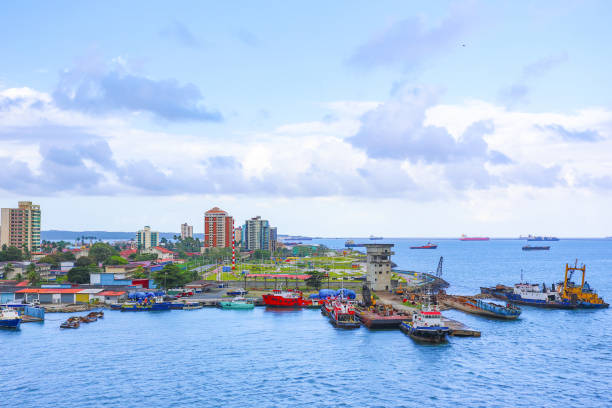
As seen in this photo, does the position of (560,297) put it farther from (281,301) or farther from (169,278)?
(169,278)

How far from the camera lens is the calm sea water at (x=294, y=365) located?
4791cm

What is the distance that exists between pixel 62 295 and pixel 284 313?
153 ft

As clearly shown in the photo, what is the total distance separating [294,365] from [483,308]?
49.3 meters

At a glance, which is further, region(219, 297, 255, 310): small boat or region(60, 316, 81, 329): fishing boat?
region(219, 297, 255, 310): small boat

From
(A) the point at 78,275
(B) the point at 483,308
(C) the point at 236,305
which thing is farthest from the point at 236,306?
(A) the point at 78,275

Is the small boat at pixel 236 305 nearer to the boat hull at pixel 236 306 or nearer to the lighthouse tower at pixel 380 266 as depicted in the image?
the boat hull at pixel 236 306

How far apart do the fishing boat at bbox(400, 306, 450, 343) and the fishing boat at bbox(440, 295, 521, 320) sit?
20143 millimetres

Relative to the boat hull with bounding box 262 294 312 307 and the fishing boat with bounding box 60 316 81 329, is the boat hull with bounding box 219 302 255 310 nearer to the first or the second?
the boat hull with bounding box 262 294 312 307

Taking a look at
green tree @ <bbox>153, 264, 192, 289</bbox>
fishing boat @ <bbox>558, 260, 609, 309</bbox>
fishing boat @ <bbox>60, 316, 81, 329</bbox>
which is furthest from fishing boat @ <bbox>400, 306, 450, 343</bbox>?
green tree @ <bbox>153, 264, 192, 289</bbox>

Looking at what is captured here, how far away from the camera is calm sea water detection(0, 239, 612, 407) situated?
47.9 metres

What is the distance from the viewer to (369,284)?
382ft

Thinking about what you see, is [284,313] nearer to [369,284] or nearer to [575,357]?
[369,284]

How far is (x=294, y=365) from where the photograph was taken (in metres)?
58.2

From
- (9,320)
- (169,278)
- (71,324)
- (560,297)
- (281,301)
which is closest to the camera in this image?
(9,320)
